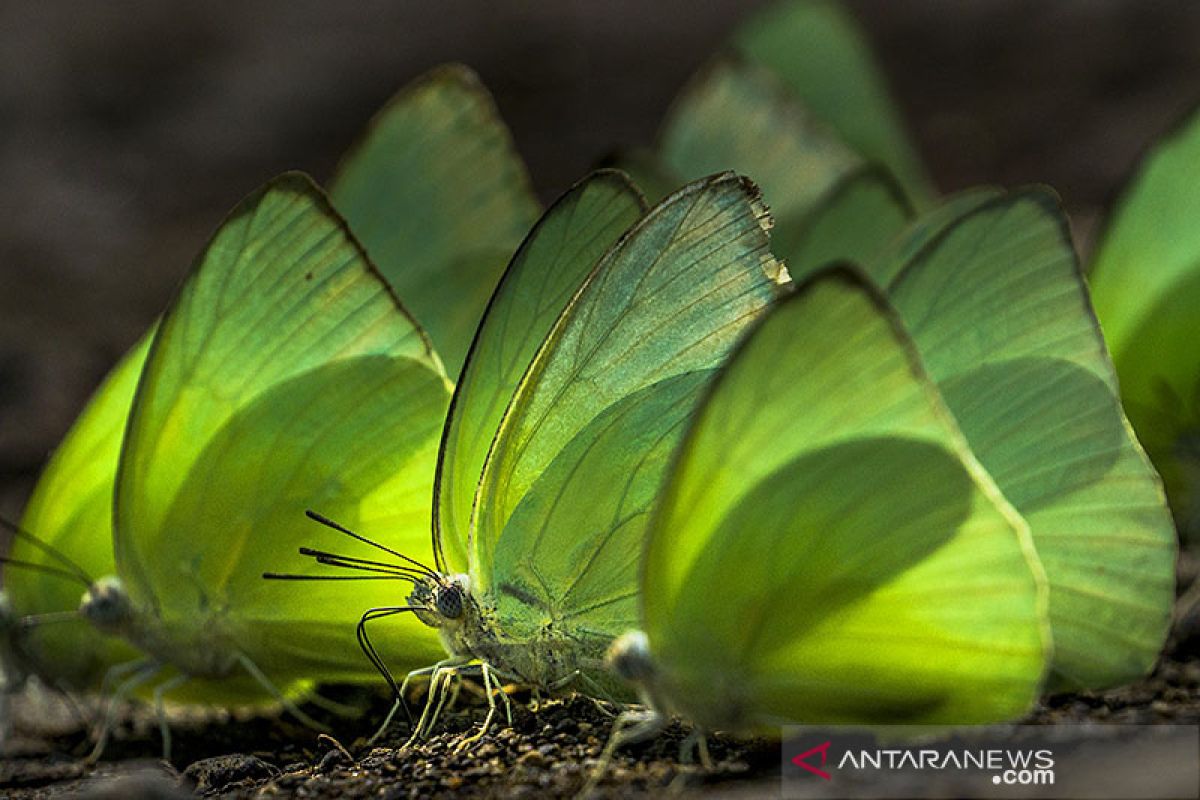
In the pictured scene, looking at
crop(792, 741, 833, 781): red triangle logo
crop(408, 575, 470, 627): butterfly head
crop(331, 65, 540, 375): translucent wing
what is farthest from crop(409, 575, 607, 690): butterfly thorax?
crop(331, 65, 540, 375): translucent wing

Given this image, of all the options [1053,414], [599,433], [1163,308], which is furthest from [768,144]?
[599,433]

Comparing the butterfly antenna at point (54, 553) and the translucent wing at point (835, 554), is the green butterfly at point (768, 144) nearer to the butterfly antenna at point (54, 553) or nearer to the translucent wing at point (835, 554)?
the butterfly antenna at point (54, 553)

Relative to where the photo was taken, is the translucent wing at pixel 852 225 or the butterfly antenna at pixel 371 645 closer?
the butterfly antenna at pixel 371 645

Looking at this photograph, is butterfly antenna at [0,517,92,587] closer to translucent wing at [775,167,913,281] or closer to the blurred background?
translucent wing at [775,167,913,281]

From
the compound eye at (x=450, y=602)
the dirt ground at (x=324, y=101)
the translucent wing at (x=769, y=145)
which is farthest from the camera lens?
the dirt ground at (x=324, y=101)

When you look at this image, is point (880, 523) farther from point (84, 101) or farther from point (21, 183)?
point (84, 101)

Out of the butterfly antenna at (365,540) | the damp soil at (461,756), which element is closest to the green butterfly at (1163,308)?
the damp soil at (461,756)
